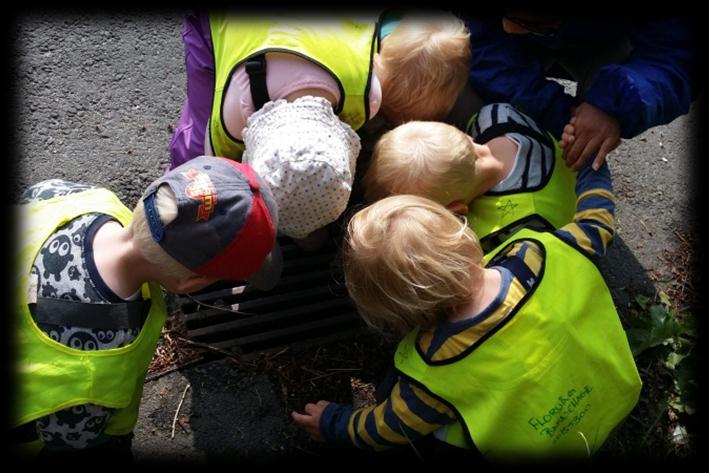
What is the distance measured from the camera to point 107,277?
5.10 ft

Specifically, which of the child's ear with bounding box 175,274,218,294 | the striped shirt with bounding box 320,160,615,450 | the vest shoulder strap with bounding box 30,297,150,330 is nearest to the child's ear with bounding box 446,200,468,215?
the striped shirt with bounding box 320,160,615,450

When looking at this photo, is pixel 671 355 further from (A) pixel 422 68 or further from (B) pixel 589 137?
(A) pixel 422 68

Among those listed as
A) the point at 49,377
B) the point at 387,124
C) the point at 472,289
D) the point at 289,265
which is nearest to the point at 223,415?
the point at 289,265

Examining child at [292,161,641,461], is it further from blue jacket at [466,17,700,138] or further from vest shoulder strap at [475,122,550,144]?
blue jacket at [466,17,700,138]

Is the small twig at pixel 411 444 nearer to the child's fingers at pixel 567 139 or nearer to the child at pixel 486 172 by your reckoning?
the child at pixel 486 172

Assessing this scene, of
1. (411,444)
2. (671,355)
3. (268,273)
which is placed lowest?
(671,355)

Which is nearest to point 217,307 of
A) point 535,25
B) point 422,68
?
point 422,68

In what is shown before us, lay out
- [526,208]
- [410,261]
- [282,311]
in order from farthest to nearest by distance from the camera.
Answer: [282,311], [526,208], [410,261]

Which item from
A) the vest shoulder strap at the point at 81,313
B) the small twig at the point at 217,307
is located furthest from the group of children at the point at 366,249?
the small twig at the point at 217,307

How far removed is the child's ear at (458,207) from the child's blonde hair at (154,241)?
84cm

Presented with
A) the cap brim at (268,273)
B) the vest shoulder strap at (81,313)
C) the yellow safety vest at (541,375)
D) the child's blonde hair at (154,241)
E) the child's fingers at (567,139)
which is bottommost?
the yellow safety vest at (541,375)

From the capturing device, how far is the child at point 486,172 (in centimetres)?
198

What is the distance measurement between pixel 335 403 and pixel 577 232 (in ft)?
2.80

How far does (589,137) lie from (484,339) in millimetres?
806
